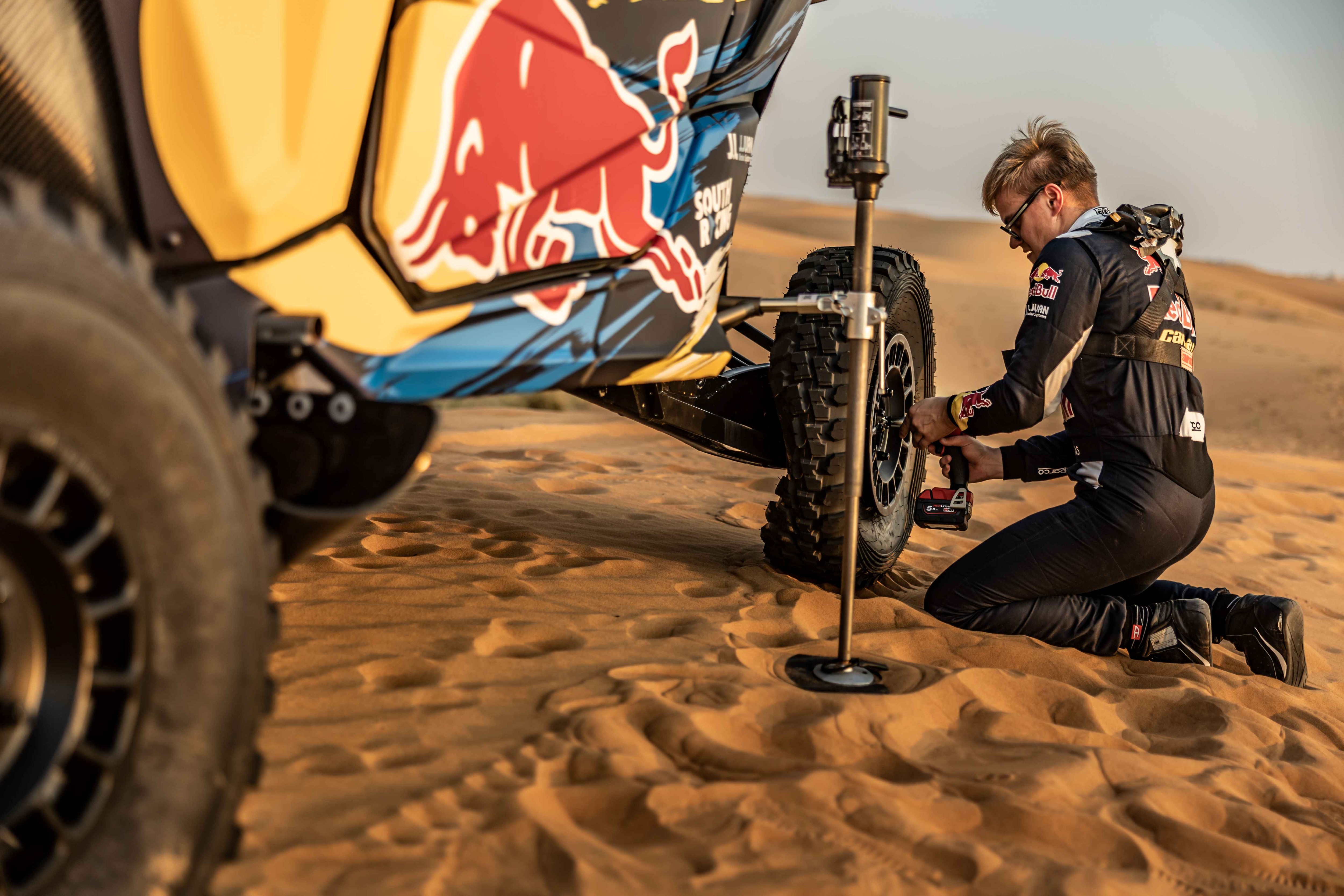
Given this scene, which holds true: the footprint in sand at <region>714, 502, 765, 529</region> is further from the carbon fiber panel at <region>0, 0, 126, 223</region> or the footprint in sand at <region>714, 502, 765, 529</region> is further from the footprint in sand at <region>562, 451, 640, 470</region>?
the carbon fiber panel at <region>0, 0, 126, 223</region>

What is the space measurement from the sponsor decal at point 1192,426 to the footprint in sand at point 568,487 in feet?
9.14

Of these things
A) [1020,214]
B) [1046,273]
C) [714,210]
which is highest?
[1020,214]

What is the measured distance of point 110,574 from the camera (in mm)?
1415

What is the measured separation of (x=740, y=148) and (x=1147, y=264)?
4.43ft

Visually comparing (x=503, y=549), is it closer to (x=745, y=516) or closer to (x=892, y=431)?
(x=892, y=431)

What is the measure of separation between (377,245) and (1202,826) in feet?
6.58

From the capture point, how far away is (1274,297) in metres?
32.8

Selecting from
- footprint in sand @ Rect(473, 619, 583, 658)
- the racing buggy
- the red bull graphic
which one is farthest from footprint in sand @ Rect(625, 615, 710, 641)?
the red bull graphic

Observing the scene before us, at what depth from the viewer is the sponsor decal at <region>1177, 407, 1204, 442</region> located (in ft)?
11.3

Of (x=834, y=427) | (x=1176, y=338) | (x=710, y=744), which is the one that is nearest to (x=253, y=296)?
(x=710, y=744)

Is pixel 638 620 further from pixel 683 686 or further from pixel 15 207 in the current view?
pixel 15 207

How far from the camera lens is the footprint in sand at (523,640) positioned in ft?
9.16

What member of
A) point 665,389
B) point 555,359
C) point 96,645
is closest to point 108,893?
point 96,645

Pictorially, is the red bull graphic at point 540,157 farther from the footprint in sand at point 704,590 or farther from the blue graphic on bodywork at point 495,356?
the footprint in sand at point 704,590
